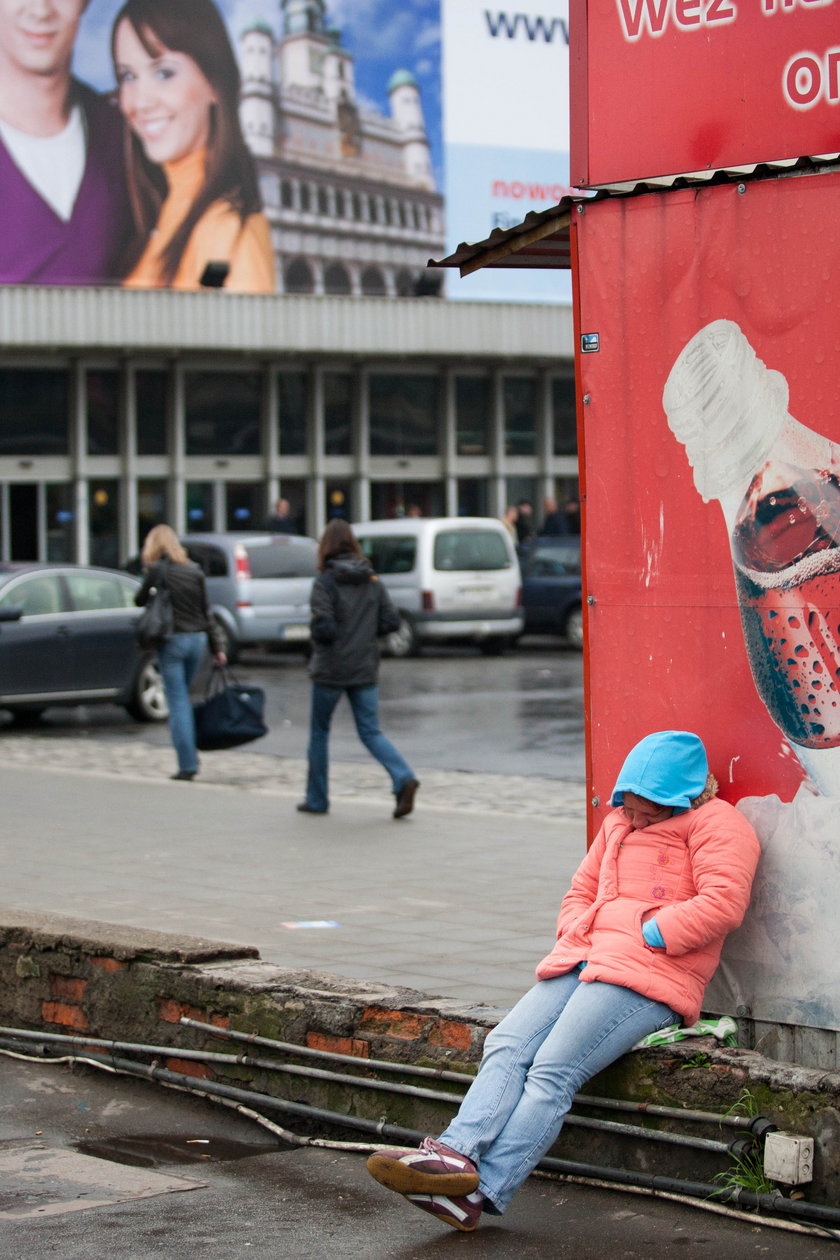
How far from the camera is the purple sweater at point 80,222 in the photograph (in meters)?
32.0

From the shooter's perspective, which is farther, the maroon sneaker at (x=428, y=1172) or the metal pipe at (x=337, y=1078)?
the metal pipe at (x=337, y=1078)

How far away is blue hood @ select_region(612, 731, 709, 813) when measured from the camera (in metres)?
5.00

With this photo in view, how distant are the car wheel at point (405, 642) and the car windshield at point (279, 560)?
64.6 inches

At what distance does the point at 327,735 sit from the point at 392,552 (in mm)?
14448

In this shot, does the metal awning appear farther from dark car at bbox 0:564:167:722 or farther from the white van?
the white van

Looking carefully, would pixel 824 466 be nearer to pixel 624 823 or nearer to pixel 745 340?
pixel 745 340

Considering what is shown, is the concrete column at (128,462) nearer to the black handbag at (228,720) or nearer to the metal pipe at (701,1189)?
the black handbag at (228,720)

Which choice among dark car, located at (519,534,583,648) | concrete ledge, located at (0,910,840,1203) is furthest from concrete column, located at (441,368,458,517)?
concrete ledge, located at (0,910,840,1203)

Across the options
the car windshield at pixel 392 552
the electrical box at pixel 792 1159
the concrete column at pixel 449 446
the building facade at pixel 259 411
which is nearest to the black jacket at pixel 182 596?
the electrical box at pixel 792 1159

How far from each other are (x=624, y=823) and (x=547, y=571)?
2157 cm

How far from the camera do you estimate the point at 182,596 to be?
13.4m

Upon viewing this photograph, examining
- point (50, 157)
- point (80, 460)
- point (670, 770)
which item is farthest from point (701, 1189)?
point (80, 460)

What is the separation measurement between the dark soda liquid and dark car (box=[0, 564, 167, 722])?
12268mm

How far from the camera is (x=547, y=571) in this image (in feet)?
87.5
